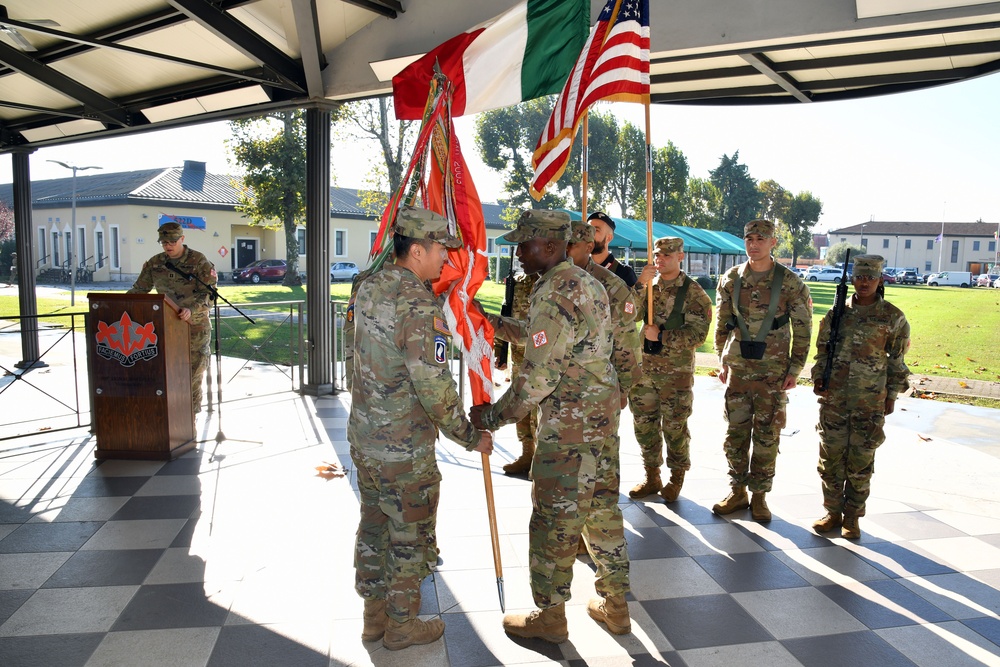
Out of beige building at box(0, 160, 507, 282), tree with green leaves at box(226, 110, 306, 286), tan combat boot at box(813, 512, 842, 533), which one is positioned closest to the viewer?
tan combat boot at box(813, 512, 842, 533)

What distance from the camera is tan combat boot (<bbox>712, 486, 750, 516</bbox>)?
16.0 feet

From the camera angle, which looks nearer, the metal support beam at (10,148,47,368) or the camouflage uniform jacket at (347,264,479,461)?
the camouflage uniform jacket at (347,264,479,461)

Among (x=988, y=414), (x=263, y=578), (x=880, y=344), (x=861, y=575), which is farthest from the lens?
(x=988, y=414)

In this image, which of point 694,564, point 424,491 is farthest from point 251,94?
point 694,564

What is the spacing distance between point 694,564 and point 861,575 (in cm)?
100

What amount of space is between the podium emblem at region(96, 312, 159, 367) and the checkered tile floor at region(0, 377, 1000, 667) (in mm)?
938

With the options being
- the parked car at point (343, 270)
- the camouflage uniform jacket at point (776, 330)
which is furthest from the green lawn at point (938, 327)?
the parked car at point (343, 270)

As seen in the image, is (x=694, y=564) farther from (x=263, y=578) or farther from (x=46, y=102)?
(x=46, y=102)

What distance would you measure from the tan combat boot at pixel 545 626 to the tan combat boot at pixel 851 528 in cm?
244

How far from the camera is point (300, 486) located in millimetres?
5164

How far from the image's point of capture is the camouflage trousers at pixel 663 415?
16.3 feet

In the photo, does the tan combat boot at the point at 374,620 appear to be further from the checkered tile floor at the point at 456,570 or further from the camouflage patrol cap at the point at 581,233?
the camouflage patrol cap at the point at 581,233

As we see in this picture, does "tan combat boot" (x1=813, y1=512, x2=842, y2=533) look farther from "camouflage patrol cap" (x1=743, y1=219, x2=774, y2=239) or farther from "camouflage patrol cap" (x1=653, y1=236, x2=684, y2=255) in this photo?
"camouflage patrol cap" (x1=653, y1=236, x2=684, y2=255)

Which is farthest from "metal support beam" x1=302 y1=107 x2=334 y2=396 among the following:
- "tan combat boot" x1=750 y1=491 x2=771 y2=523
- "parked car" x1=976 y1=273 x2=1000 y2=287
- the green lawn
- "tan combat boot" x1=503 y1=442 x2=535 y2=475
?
"parked car" x1=976 y1=273 x2=1000 y2=287
